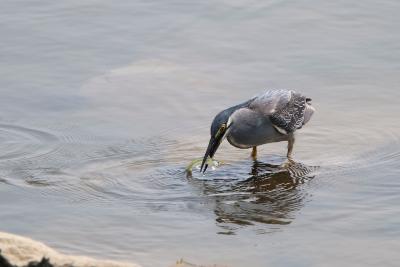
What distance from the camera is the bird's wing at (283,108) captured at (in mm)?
9578

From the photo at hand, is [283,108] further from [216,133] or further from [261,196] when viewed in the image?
[261,196]

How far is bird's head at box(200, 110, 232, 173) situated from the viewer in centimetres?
874

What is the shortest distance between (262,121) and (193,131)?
0.81m

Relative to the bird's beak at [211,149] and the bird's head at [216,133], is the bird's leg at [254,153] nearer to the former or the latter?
the bird's head at [216,133]

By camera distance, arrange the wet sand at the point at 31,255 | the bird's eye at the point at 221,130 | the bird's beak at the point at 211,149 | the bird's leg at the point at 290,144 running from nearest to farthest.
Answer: the wet sand at the point at 31,255, the bird's beak at the point at 211,149, the bird's eye at the point at 221,130, the bird's leg at the point at 290,144

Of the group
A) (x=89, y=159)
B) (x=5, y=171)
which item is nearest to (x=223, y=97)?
(x=89, y=159)

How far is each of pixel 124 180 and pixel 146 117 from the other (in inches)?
71.5

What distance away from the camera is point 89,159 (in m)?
9.03

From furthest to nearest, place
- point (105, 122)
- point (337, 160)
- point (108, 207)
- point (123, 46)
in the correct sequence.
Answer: point (123, 46) < point (105, 122) < point (337, 160) < point (108, 207)

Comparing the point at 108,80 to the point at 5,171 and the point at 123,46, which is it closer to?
the point at 123,46

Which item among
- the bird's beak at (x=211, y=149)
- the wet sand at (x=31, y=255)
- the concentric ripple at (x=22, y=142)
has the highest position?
the wet sand at (x=31, y=255)

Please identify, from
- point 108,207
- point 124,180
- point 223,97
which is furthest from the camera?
point 223,97

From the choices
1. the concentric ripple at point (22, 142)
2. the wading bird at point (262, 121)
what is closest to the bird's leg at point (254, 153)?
the wading bird at point (262, 121)

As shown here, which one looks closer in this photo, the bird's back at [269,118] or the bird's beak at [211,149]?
the bird's beak at [211,149]
